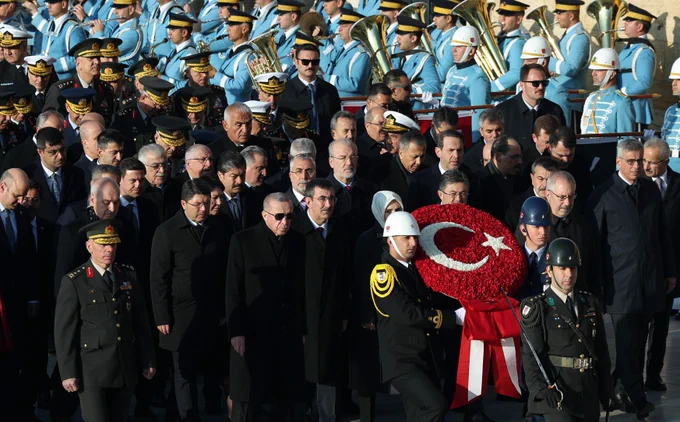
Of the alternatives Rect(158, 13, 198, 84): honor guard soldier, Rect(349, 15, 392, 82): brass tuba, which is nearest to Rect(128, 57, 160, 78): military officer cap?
Rect(158, 13, 198, 84): honor guard soldier

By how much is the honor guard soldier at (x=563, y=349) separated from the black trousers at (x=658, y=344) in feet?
9.93

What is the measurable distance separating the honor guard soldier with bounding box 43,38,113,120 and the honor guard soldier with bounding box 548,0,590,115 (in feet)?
17.8

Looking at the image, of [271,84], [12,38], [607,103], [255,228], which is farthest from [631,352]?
[12,38]

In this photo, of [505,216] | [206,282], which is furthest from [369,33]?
[206,282]

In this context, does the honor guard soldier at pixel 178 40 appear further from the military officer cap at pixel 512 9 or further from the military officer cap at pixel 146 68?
the military officer cap at pixel 512 9

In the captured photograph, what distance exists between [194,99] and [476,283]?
478cm

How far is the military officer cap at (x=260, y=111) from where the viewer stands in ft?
45.0

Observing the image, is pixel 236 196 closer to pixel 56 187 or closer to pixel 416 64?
pixel 56 187

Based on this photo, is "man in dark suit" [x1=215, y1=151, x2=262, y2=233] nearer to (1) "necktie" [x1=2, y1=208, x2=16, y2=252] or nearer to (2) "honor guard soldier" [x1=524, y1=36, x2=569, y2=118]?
(1) "necktie" [x1=2, y1=208, x2=16, y2=252]

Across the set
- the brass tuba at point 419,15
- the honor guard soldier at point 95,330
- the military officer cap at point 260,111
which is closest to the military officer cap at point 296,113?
the military officer cap at point 260,111

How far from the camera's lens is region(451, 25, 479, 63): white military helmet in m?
16.5

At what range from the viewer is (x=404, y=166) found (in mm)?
12680

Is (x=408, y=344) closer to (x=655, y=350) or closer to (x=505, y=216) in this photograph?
(x=505, y=216)

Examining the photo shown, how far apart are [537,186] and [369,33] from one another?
6.18 metres
